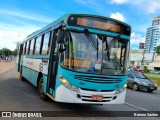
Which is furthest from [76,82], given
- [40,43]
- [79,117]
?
[40,43]

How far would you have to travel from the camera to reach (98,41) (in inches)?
379

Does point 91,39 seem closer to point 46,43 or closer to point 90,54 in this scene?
point 90,54

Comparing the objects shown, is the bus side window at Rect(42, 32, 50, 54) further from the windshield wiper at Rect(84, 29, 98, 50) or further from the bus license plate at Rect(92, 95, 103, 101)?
the bus license plate at Rect(92, 95, 103, 101)

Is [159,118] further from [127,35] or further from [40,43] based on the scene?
[40,43]

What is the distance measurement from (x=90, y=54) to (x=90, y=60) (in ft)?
0.65

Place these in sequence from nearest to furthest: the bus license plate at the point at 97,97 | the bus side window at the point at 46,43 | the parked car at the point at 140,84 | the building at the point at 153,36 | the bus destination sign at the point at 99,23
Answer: the bus license plate at the point at 97,97 → the bus destination sign at the point at 99,23 → the bus side window at the point at 46,43 → the parked car at the point at 140,84 → the building at the point at 153,36

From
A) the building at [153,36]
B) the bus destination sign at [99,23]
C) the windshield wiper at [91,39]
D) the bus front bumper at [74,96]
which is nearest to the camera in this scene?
the bus front bumper at [74,96]

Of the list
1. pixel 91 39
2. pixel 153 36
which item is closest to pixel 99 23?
pixel 91 39

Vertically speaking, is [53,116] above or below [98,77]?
below

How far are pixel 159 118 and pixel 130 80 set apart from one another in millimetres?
13643

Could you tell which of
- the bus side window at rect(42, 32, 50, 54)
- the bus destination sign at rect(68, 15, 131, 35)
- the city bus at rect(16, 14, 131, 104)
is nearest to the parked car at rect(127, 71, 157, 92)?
the bus side window at rect(42, 32, 50, 54)

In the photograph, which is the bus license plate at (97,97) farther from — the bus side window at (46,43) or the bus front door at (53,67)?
the bus side window at (46,43)

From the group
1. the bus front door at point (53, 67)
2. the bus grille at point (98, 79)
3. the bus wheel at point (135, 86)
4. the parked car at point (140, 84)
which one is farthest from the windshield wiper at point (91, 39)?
the bus wheel at point (135, 86)

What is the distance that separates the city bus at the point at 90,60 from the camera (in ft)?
30.0
